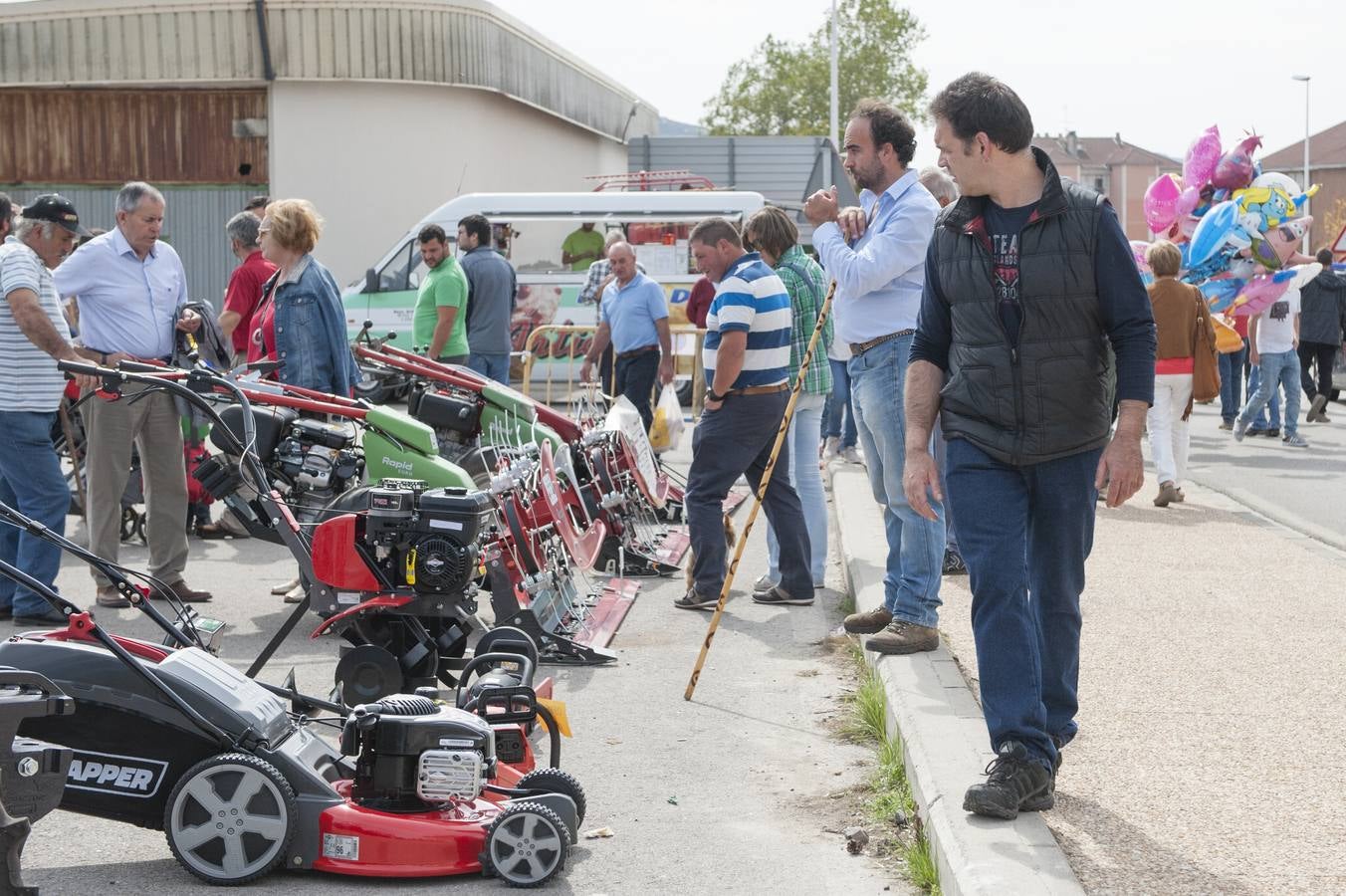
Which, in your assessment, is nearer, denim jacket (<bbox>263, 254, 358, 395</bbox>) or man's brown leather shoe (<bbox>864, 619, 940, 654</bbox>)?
man's brown leather shoe (<bbox>864, 619, 940, 654</bbox>)

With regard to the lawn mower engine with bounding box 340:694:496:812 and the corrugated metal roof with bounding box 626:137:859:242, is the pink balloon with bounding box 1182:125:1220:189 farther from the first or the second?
the corrugated metal roof with bounding box 626:137:859:242

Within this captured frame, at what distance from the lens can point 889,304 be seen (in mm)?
6914

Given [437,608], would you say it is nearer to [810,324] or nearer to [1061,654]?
[1061,654]

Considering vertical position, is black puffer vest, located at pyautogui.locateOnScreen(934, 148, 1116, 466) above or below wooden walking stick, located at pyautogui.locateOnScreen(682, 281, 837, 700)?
above

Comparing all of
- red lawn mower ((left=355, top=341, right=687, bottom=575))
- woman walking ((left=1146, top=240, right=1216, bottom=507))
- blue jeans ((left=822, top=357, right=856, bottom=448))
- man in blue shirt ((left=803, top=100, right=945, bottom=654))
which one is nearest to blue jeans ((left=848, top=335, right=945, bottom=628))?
man in blue shirt ((left=803, top=100, right=945, bottom=654))

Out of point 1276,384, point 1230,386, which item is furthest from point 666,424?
point 1230,386

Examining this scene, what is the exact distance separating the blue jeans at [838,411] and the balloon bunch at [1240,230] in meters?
3.88

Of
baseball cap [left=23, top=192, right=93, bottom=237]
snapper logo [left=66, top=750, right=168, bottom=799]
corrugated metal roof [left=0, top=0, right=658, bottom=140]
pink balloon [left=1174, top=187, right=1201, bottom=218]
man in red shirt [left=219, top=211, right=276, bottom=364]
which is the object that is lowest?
snapper logo [left=66, top=750, right=168, bottom=799]

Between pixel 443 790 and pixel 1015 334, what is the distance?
6.80ft

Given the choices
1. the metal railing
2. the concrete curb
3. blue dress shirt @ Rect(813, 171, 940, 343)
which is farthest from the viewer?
the metal railing

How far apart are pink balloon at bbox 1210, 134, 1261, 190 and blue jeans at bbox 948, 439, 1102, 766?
13.8 m

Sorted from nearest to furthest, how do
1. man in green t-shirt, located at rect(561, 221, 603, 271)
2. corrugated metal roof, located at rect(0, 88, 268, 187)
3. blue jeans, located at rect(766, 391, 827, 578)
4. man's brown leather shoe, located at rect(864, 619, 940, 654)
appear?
man's brown leather shoe, located at rect(864, 619, 940, 654), blue jeans, located at rect(766, 391, 827, 578), man in green t-shirt, located at rect(561, 221, 603, 271), corrugated metal roof, located at rect(0, 88, 268, 187)

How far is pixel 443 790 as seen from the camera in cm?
438

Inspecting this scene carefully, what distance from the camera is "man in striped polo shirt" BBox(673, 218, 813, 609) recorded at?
26.6ft
